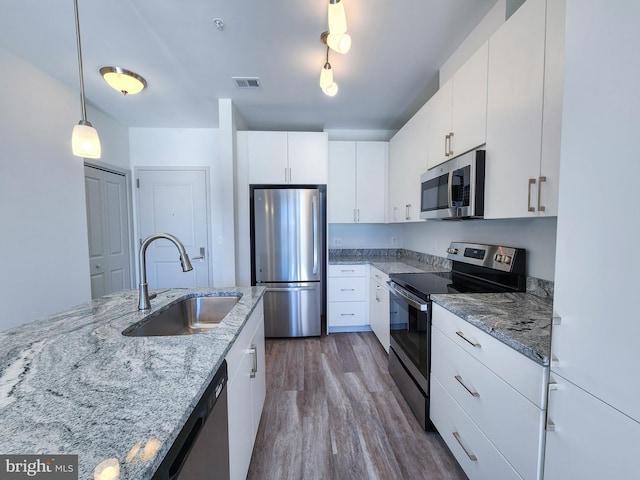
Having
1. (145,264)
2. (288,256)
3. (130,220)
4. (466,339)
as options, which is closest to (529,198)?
(466,339)

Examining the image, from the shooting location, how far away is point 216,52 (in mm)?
1857

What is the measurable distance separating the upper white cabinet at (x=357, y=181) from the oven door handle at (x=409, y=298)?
4.00 ft

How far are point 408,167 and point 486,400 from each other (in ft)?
6.44

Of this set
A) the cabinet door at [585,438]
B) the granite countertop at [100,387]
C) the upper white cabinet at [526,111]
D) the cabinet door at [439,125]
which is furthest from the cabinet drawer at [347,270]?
the cabinet door at [585,438]

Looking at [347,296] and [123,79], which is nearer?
[123,79]

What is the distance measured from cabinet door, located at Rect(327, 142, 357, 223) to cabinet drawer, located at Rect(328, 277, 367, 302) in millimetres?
707

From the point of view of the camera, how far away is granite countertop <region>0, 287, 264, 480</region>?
45 centimetres

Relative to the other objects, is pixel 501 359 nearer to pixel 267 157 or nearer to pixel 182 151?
pixel 267 157

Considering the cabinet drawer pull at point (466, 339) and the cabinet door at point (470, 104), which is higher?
the cabinet door at point (470, 104)

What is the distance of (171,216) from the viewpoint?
11.0ft

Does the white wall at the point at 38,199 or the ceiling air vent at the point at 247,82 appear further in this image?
the ceiling air vent at the point at 247,82

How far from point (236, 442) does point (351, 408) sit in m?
1.00

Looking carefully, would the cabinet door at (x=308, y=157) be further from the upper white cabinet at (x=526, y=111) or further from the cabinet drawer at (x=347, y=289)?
the upper white cabinet at (x=526, y=111)

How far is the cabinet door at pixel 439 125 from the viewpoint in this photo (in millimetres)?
1745
